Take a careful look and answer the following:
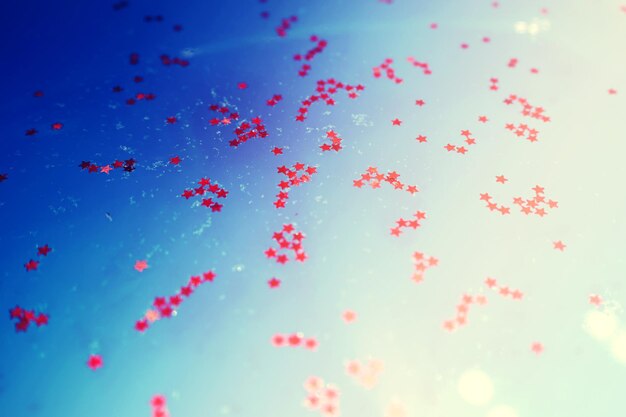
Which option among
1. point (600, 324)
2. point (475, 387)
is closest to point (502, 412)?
point (475, 387)

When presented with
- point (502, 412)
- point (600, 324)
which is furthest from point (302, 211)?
point (600, 324)

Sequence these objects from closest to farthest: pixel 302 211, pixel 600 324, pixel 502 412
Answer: pixel 502 412
pixel 600 324
pixel 302 211

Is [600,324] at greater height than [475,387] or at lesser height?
greater

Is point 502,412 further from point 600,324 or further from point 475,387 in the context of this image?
point 600,324

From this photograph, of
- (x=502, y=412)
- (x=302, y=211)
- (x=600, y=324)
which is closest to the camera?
(x=502, y=412)

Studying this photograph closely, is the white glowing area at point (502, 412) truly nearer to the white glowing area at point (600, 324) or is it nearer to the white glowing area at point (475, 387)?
the white glowing area at point (475, 387)

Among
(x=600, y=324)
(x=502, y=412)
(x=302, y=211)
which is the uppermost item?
(x=302, y=211)

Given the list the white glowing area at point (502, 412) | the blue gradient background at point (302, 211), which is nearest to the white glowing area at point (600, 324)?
the blue gradient background at point (302, 211)

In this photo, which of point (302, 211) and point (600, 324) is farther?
Answer: point (302, 211)

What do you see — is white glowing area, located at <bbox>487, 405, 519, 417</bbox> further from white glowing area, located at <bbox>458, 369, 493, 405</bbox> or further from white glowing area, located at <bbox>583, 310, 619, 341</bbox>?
white glowing area, located at <bbox>583, 310, 619, 341</bbox>
